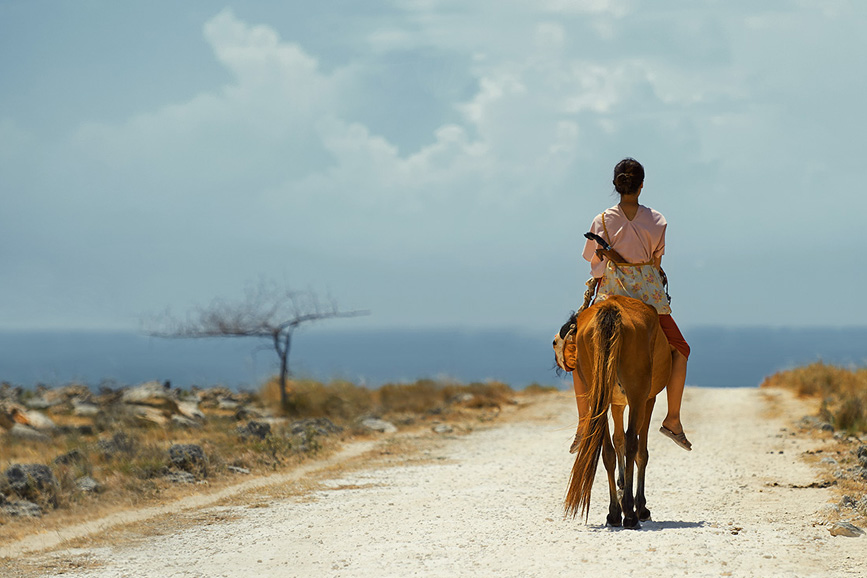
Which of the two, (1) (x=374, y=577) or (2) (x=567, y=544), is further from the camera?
(2) (x=567, y=544)

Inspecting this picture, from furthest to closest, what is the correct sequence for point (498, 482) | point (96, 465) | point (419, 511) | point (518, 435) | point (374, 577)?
point (518, 435), point (96, 465), point (498, 482), point (419, 511), point (374, 577)

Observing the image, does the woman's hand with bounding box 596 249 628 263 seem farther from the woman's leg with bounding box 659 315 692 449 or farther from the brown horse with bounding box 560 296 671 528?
the woman's leg with bounding box 659 315 692 449

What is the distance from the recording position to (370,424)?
19.4 meters

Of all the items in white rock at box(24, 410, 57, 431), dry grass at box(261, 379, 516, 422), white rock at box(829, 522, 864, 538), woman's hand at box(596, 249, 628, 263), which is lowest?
white rock at box(24, 410, 57, 431)

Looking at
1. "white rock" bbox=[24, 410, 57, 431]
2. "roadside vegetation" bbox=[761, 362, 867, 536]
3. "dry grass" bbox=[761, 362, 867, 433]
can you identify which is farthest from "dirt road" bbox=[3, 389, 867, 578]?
"white rock" bbox=[24, 410, 57, 431]

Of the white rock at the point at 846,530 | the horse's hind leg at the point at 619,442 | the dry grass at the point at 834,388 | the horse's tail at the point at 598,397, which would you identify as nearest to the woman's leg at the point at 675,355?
the horse's hind leg at the point at 619,442

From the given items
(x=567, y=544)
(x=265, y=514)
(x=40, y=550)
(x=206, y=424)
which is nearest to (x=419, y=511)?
(x=265, y=514)

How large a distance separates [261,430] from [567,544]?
994 cm

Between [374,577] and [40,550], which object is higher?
[374,577]

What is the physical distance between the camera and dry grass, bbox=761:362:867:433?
16.9 m

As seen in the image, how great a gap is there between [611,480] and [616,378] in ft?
3.17

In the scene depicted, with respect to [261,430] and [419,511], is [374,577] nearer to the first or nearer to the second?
[419,511]

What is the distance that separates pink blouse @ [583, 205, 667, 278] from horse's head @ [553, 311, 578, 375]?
714mm

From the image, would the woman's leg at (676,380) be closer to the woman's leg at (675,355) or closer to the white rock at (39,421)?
the woman's leg at (675,355)
